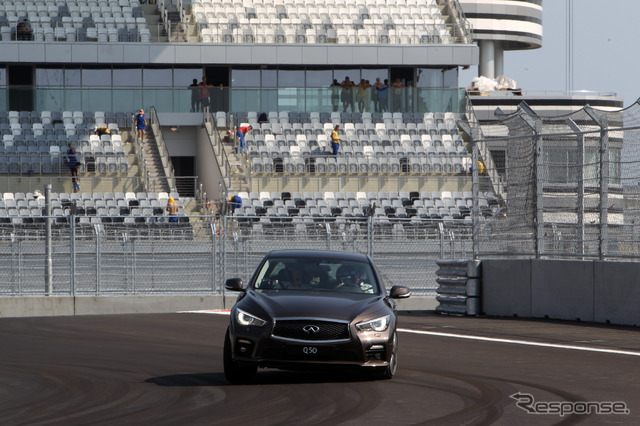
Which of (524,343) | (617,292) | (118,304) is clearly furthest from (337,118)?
(524,343)

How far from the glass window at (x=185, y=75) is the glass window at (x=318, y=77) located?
14.9ft

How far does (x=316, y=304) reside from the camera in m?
10.8

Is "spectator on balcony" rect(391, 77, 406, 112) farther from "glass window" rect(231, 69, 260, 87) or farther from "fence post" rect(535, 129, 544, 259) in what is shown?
Answer: "fence post" rect(535, 129, 544, 259)

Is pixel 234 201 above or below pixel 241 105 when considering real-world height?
below

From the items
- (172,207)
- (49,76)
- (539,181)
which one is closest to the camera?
(539,181)

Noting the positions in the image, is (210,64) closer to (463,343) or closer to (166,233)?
(166,233)

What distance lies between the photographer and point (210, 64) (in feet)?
155

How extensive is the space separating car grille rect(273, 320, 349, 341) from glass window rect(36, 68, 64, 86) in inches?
1498

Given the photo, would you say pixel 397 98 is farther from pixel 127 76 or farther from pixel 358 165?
pixel 127 76

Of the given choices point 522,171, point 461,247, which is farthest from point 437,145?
point 522,171

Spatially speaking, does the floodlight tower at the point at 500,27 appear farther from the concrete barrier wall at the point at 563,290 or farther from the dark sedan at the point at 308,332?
the dark sedan at the point at 308,332

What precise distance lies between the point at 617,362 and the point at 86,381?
19.0 feet

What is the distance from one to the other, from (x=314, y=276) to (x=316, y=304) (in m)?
0.95

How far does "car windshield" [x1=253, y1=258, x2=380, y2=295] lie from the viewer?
11.6 m
